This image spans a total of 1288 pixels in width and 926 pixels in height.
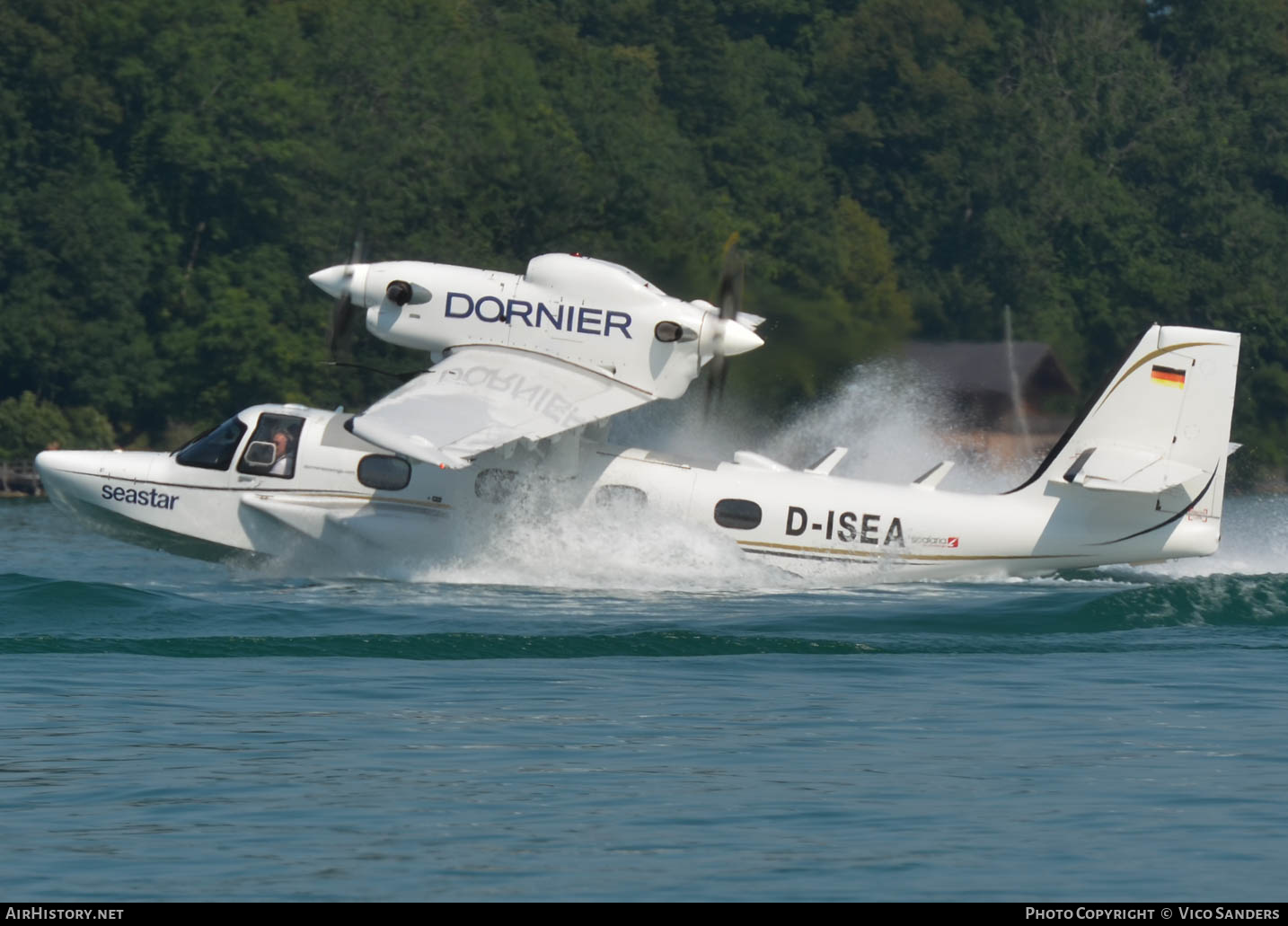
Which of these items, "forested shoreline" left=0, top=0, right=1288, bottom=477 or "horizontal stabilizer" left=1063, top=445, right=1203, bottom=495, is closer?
"horizontal stabilizer" left=1063, top=445, right=1203, bottom=495

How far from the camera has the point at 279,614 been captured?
57.7 ft

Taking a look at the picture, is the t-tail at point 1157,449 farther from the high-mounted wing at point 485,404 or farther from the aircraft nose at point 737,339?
the high-mounted wing at point 485,404

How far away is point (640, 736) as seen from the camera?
1294cm

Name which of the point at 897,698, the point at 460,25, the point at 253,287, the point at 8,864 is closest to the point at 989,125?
the point at 460,25

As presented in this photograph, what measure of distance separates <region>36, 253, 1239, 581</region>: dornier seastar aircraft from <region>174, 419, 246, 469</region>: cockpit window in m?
0.03

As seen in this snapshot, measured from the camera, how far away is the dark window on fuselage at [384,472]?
20.4 meters

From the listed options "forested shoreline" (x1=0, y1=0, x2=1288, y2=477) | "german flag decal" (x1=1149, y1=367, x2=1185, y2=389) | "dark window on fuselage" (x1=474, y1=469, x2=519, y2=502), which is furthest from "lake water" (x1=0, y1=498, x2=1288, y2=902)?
"forested shoreline" (x1=0, y1=0, x2=1288, y2=477)

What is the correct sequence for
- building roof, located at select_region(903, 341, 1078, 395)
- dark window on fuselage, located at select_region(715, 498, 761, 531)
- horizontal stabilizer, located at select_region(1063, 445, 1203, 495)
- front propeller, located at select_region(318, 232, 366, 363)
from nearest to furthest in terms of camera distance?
horizontal stabilizer, located at select_region(1063, 445, 1203, 495) < dark window on fuselage, located at select_region(715, 498, 761, 531) < front propeller, located at select_region(318, 232, 366, 363) < building roof, located at select_region(903, 341, 1078, 395)

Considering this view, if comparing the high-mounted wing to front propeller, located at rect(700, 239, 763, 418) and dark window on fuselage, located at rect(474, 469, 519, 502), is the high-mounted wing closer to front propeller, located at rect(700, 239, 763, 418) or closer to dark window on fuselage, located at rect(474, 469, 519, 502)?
front propeller, located at rect(700, 239, 763, 418)

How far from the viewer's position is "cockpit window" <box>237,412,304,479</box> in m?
20.6

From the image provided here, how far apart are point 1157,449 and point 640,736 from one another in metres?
8.84

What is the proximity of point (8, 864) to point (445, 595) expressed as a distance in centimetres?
950

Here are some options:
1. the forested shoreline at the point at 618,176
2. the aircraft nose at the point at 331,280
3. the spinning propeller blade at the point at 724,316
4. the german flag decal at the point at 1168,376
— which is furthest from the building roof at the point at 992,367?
the aircraft nose at the point at 331,280

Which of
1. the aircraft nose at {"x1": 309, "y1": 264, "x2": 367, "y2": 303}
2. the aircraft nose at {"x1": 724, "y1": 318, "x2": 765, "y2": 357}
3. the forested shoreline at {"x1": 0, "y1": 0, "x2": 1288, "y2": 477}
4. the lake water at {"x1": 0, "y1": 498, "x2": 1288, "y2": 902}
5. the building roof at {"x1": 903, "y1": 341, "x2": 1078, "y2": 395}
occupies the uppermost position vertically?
the forested shoreline at {"x1": 0, "y1": 0, "x2": 1288, "y2": 477}
